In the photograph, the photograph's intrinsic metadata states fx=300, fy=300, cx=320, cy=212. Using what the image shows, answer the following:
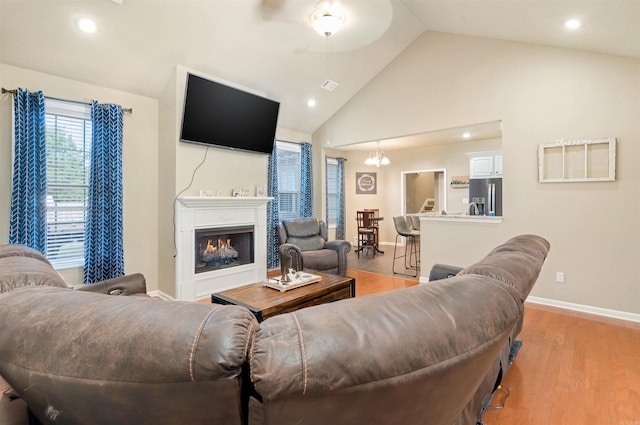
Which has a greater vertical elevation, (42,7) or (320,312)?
(42,7)

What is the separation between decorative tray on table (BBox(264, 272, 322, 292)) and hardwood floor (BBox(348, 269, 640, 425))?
1697 mm

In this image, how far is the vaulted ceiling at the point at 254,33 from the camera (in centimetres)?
276

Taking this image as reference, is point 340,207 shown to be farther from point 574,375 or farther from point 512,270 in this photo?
point 512,270

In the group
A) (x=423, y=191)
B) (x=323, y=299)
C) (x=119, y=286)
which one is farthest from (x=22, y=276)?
(x=423, y=191)

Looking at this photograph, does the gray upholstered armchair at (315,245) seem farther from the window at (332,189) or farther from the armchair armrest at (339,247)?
the window at (332,189)

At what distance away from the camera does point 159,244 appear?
4074 mm

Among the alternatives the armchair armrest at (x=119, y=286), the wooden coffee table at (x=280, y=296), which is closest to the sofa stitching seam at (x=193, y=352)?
the wooden coffee table at (x=280, y=296)

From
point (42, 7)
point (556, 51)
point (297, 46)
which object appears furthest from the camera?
point (297, 46)

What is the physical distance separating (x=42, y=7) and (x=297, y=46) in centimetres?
260

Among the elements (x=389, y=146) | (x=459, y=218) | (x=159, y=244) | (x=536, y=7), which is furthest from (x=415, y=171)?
(x=159, y=244)

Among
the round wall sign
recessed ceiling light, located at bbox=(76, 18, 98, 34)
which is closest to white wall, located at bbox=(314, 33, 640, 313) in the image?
the round wall sign

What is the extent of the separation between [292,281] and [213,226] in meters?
1.69

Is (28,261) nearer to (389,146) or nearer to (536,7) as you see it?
(536,7)

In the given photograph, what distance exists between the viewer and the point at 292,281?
293cm
